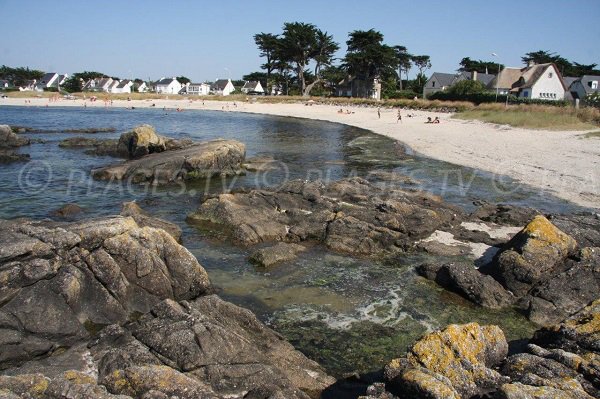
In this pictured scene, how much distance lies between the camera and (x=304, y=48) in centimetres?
11888

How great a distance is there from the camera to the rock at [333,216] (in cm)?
1620

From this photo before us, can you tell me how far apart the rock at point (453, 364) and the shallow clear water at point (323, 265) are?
8.00 ft

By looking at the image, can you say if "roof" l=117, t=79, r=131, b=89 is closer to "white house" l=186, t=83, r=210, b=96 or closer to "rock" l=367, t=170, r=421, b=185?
"white house" l=186, t=83, r=210, b=96

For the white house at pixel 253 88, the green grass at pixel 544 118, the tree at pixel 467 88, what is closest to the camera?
the green grass at pixel 544 118

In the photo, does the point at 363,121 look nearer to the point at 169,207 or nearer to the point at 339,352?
the point at 169,207

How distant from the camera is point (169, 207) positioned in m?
21.2

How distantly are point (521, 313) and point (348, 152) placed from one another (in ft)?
91.8

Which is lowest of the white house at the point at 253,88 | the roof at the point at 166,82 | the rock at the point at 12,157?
the rock at the point at 12,157

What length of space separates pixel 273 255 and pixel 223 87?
159 m

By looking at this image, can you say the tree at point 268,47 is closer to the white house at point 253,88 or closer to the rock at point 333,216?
the white house at point 253,88
